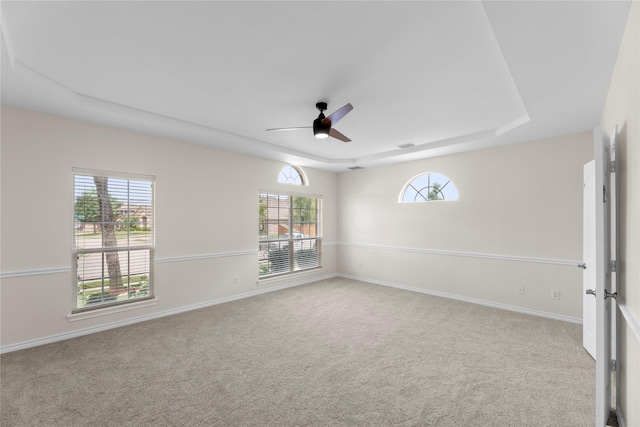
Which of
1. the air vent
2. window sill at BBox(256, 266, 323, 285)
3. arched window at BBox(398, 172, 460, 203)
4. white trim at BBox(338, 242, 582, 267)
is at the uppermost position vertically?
the air vent

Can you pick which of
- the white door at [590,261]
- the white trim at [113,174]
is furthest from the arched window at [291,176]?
the white door at [590,261]

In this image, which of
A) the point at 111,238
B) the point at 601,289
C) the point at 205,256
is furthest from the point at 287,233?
the point at 601,289

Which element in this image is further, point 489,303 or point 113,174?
point 489,303

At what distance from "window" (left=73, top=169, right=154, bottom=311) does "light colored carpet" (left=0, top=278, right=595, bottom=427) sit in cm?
53

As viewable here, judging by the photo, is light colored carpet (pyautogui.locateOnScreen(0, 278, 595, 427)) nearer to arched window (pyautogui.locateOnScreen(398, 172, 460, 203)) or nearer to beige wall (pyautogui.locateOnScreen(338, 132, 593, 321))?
beige wall (pyautogui.locateOnScreen(338, 132, 593, 321))

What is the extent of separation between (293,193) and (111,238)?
314 cm

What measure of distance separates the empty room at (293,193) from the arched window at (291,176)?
25 centimetres

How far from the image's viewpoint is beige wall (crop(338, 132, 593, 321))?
13.0 feet

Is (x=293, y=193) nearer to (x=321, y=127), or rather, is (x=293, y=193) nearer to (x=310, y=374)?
(x=321, y=127)

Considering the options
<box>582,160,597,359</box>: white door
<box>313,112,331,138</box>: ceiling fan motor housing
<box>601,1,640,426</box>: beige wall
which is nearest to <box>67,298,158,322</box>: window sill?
<box>313,112,331,138</box>: ceiling fan motor housing

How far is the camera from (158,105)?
126 inches

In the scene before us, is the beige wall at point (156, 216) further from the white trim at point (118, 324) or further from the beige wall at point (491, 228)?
the beige wall at point (491, 228)

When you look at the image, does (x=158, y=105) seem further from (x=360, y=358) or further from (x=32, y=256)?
(x=360, y=358)

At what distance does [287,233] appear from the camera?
5977 mm
